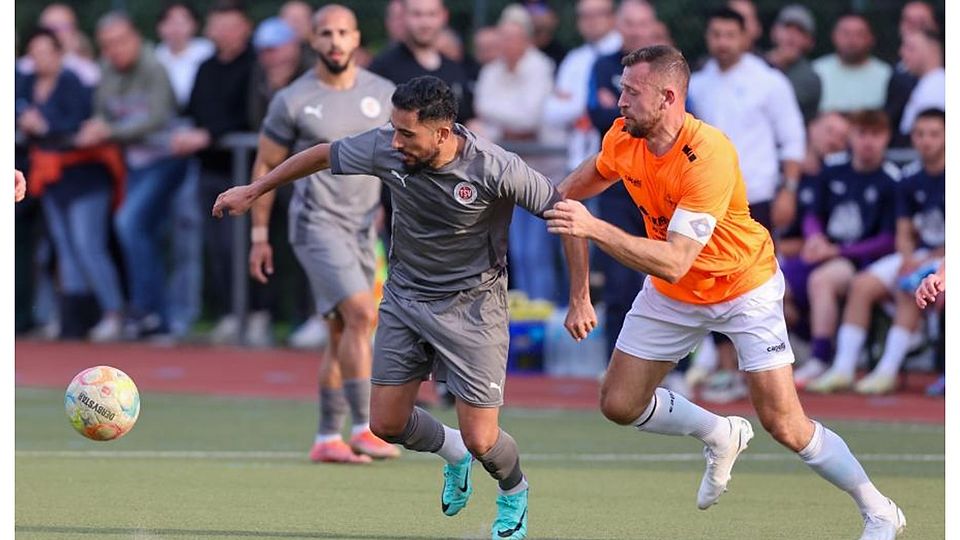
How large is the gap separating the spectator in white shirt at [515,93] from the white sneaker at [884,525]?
8122mm

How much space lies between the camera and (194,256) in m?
16.8

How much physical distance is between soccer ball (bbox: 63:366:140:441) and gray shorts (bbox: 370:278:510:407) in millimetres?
1084

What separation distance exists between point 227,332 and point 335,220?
667 centimetres

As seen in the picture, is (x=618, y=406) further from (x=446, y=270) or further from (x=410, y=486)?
(x=410, y=486)

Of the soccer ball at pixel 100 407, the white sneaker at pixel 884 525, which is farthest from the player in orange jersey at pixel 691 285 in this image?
the soccer ball at pixel 100 407

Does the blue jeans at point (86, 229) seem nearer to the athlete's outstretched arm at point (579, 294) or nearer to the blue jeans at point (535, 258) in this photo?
the blue jeans at point (535, 258)

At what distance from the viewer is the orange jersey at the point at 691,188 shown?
7246 mm

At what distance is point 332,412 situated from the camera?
32.4 ft

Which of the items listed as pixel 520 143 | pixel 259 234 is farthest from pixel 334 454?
pixel 520 143

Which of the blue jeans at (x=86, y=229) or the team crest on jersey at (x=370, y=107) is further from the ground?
the team crest on jersey at (x=370, y=107)

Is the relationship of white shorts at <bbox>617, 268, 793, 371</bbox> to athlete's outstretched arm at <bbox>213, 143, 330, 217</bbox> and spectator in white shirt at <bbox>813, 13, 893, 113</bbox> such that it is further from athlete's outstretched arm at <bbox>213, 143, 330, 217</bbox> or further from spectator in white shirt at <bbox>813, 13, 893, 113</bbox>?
spectator in white shirt at <bbox>813, 13, 893, 113</bbox>

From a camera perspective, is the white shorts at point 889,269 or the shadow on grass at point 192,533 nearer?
the shadow on grass at point 192,533

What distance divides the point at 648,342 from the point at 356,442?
8.88 ft

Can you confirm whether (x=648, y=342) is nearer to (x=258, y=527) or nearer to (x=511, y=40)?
(x=258, y=527)
